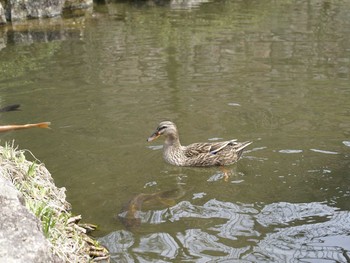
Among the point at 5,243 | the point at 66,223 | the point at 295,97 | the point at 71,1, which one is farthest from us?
the point at 71,1

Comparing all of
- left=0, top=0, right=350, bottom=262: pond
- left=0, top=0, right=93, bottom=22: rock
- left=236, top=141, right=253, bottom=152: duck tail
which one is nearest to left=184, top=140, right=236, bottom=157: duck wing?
left=236, top=141, right=253, bottom=152: duck tail

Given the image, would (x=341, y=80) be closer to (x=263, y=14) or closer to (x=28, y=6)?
(x=263, y=14)

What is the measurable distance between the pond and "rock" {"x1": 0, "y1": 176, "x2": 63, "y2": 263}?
5.58 feet

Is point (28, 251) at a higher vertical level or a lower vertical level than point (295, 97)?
higher

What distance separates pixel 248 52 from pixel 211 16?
5458mm

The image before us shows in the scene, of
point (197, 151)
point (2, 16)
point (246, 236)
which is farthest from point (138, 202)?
point (2, 16)

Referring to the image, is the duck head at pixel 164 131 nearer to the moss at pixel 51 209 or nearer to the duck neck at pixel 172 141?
the duck neck at pixel 172 141

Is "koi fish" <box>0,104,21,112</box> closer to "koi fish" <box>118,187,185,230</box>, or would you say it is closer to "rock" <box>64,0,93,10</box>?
"koi fish" <box>118,187,185,230</box>

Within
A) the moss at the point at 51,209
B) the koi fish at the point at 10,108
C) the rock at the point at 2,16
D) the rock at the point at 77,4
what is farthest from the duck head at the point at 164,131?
the rock at the point at 77,4

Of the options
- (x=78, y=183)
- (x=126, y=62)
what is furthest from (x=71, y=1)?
(x=78, y=183)

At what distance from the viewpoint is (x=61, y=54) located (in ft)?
48.6

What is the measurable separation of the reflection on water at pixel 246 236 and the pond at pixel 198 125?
0.06 feet

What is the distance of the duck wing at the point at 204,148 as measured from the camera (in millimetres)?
8305

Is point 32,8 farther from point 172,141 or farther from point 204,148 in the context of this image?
point 204,148
